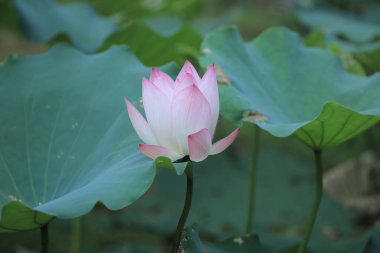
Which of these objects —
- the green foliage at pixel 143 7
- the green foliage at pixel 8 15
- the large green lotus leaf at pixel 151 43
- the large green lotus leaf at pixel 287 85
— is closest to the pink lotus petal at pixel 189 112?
the large green lotus leaf at pixel 287 85

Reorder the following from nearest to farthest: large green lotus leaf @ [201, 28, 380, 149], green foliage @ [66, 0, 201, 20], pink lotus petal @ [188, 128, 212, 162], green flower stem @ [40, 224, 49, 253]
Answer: pink lotus petal @ [188, 128, 212, 162] < green flower stem @ [40, 224, 49, 253] < large green lotus leaf @ [201, 28, 380, 149] < green foliage @ [66, 0, 201, 20]

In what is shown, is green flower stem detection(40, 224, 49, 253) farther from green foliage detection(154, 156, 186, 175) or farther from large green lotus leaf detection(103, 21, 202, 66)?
large green lotus leaf detection(103, 21, 202, 66)

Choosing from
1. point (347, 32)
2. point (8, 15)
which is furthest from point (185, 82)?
point (347, 32)

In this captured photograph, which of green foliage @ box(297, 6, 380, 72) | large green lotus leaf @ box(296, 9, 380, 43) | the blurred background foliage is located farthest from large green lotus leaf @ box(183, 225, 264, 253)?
large green lotus leaf @ box(296, 9, 380, 43)

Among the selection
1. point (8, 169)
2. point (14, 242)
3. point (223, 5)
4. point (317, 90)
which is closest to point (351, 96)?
point (317, 90)

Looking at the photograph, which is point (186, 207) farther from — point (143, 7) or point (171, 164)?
point (143, 7)

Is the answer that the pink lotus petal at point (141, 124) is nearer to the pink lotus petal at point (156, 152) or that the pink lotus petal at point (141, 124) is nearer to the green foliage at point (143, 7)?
the pink lotus petal at point (156, 152)

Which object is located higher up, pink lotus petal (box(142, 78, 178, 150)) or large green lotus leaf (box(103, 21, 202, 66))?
large green lotus leaf (box(103, 21, 202, 66))
